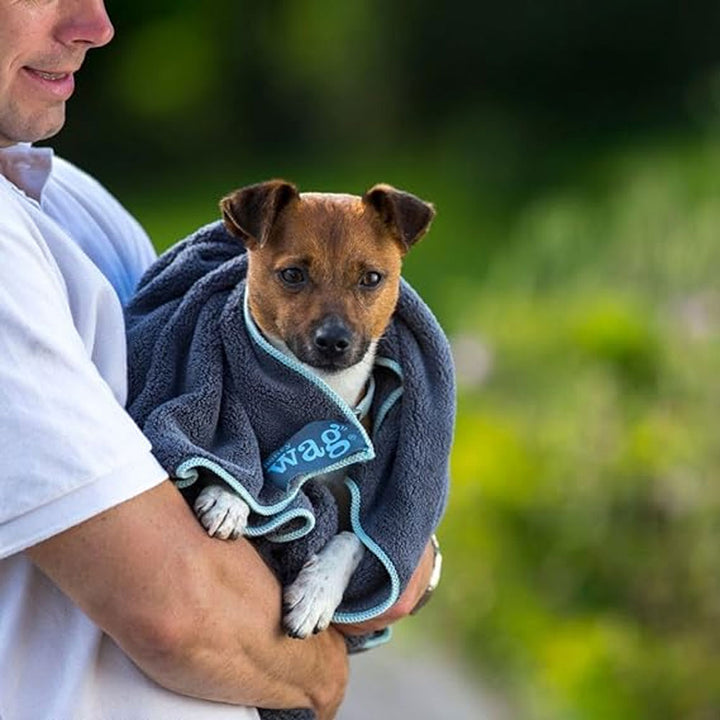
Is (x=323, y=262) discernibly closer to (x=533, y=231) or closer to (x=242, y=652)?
(x=242, y=652)

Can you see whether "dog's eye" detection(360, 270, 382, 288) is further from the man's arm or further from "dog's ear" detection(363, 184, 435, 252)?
the man's arm

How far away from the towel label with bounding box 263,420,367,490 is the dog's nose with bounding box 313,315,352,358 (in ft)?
0.36

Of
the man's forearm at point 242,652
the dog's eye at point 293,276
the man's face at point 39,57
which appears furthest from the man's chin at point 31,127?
the man's forearm at point 242,652

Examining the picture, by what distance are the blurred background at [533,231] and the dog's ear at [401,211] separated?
7.18ft

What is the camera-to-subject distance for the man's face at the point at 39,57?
2.25 metres

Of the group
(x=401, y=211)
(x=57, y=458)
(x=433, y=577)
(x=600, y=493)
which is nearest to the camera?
(x=57, y=458)

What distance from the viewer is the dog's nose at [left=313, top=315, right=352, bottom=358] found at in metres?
2.38

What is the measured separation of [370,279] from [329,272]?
57 millimetres

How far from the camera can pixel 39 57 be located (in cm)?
Answer: 228

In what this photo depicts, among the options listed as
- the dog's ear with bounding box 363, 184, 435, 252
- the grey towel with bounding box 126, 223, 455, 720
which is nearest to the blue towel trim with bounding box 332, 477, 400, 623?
the grey towel with bounding box 126, 223, 455, 720

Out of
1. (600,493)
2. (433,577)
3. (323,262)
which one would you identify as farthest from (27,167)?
(600,493)

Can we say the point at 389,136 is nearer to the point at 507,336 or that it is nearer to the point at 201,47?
the point at 201,47

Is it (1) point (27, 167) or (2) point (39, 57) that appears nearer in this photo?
(2) point (39, 57)

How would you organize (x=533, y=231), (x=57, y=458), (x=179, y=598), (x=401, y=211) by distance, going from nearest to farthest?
(x=57, y=458) → (x=179, y=598) → (x=401, y=211) → (x=533, y=231)
